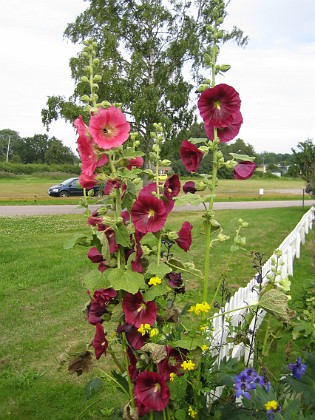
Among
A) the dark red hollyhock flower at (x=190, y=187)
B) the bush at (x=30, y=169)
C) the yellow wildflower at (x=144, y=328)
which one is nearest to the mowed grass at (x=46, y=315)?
the dark red hollyhock flower at (x=190, y=187)

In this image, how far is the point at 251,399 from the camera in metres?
1.72

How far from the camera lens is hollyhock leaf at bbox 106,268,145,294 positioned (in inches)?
66.3

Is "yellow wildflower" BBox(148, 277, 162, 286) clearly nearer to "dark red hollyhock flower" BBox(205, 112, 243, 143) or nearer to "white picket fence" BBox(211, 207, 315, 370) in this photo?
"white picket fence" BBox(211, 207, 315, 370)

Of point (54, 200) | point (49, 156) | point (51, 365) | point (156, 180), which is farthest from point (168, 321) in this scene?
point (49, 156)

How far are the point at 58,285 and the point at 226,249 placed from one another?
13.4 feet

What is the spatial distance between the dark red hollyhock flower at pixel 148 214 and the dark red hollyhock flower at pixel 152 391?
543 mm

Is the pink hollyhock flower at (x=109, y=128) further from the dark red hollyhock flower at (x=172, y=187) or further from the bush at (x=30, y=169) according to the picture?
the bush at (x=30, y=169)

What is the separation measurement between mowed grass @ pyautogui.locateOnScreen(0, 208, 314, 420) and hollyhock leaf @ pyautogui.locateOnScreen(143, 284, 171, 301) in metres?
0.24

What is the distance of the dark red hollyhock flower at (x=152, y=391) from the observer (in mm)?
1733

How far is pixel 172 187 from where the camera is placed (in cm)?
189

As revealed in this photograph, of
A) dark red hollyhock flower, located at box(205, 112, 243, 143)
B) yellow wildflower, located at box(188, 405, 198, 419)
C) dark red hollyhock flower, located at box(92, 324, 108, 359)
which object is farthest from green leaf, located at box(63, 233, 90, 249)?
yellow wildflower, located at box(188, 405, 198, 419)

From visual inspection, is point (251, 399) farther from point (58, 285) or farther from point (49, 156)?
point (49, 156)

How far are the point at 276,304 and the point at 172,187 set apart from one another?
1.98 ft

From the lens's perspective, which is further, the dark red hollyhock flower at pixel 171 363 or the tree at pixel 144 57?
the tree at pixel 144 57
